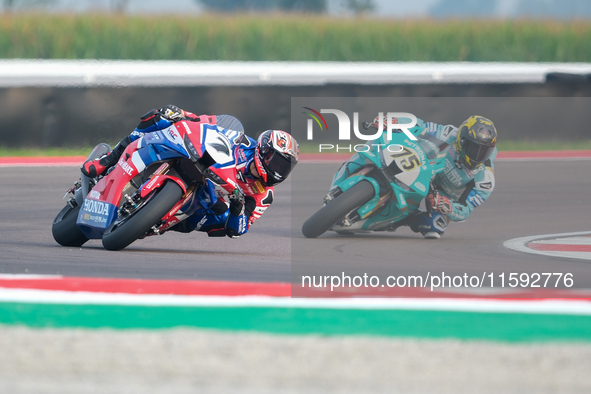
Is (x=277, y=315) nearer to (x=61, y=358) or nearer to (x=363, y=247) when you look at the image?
(x=61, y=358)

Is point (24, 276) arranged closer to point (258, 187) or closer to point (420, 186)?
point (258, 187)

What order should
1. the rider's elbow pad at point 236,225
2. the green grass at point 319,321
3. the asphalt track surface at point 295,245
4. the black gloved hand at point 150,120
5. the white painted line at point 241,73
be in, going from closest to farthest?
the green grass at point 319,321, the asphalt track surface at point 295,245, the rider's elbow pad at point 236,225, the black gloved hand at point 150,120, the white painted line at point 241,73

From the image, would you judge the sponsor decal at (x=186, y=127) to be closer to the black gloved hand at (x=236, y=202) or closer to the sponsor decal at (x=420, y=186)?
the black gloved hand at (x=236, y=202)

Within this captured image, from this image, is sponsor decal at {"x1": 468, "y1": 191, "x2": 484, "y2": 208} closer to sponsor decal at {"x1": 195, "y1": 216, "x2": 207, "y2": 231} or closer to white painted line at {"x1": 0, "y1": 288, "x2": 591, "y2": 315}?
sponsor decal at {"x1": 195, "y1": 216, "x2": 207, "y2": 231}

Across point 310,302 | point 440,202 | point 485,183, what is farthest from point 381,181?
point 310,302

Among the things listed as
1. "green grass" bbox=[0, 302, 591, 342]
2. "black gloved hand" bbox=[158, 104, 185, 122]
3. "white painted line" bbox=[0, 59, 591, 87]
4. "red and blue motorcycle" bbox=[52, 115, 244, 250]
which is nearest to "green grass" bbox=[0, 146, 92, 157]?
"white painted line" bbox=[0, 59, 591, 87]

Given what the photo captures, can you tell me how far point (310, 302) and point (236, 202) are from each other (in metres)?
2.03

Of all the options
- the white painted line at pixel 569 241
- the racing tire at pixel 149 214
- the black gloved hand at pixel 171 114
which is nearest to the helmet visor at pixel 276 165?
the racing tire at pixel 149 214

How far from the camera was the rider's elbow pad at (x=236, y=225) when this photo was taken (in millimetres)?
7145

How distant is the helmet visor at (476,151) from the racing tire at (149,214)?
9.24 feet

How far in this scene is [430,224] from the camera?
8.54 m

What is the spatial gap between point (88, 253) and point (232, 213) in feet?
3.82

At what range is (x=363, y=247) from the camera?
788 centimetres

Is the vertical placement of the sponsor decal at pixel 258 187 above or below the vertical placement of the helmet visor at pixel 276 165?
below
